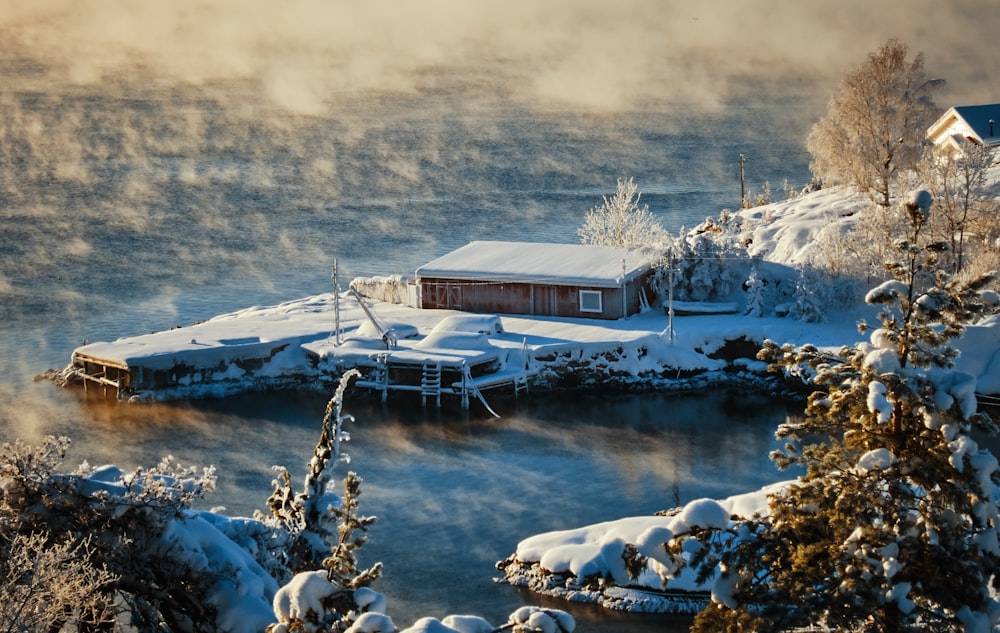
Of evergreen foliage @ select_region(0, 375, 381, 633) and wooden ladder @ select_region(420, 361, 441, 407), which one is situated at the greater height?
evergreen foliage @ select_region(0, 375, 381, 633)

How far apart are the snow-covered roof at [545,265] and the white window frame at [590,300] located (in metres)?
0.42

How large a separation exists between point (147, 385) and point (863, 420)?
116ft

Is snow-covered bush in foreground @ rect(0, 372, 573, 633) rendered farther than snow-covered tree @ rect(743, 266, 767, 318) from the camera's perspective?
No

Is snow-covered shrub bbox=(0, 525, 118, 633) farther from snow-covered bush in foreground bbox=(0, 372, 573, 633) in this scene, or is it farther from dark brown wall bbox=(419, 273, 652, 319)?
dark brown wall bbox=(419, 273, 652, 319)

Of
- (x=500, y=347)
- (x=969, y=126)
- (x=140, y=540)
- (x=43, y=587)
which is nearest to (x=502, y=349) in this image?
(x=500, y=347)

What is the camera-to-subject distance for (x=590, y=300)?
48.7 metres

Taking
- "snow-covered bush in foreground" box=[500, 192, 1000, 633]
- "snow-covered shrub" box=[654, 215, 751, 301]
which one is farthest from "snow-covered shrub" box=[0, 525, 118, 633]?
"snow-covered shrub" box=[654, 215, 751, 301]

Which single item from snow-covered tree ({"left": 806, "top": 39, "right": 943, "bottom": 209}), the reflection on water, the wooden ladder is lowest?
the reflection on water

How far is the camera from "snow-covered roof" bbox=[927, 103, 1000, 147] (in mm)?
60312

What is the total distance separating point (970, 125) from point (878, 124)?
281 inches

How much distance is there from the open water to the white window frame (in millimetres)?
5189

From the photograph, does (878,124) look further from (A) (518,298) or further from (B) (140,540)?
(B) (140,540)

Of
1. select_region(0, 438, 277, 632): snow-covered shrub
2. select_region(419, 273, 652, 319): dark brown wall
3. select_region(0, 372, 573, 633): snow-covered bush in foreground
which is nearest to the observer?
select_region(0, 372, 573, 633): snow-covered bush in foreground

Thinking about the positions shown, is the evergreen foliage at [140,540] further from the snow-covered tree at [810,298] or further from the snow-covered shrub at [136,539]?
the snow-covered tree at [810,298]
